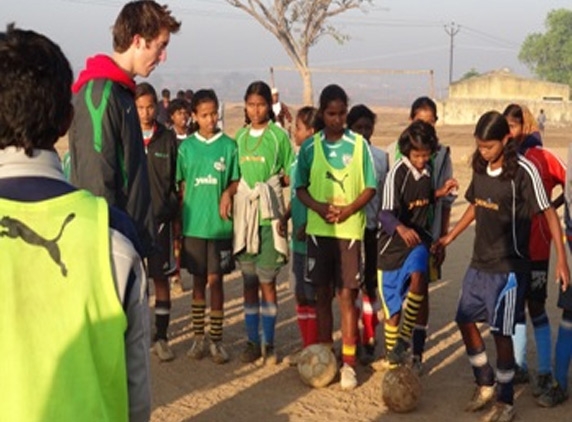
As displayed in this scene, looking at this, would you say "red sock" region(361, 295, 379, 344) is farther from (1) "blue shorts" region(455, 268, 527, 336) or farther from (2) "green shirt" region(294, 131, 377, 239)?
(1) "blue shorts" region(455, 268, 527, 336)

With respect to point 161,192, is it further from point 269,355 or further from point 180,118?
point 180,118

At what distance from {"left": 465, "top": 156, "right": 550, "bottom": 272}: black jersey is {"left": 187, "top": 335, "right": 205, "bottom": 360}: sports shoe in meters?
2.25

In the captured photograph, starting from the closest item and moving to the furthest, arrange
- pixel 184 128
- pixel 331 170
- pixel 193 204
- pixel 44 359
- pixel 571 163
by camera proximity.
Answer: pixel 44 359, pixel 571 163, pixel 331 170, pixel 193 204, pixel 184 128

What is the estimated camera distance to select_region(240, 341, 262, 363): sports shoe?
266 inches

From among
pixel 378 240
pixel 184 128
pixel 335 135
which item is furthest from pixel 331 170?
pixel 184 128

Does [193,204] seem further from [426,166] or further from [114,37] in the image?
[114,37]

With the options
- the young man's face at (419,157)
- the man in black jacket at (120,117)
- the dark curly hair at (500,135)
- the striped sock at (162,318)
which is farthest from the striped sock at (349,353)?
the man in black jacket at (120,117)

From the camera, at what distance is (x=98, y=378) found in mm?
2047

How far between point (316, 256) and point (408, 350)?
904 mm

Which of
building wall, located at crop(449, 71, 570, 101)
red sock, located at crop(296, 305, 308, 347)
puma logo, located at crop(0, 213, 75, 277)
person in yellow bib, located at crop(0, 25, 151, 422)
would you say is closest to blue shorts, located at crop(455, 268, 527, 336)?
red sock, located at crop(296, 305, 308, 347)

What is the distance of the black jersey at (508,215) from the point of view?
5.41m

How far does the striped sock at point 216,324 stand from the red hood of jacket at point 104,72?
2.89 metres

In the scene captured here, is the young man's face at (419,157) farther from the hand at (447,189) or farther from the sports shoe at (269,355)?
the sports shoe at (269,355)

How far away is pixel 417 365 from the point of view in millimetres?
6516
